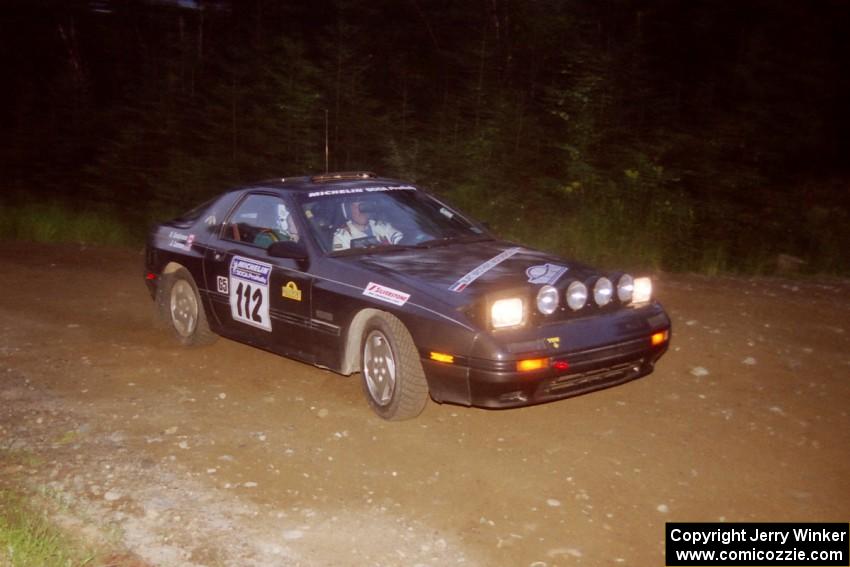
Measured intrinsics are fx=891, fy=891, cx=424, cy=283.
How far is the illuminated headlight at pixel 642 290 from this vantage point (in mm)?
5605

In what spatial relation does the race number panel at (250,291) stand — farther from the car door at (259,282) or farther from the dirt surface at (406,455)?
the dirt surface at (406,455)

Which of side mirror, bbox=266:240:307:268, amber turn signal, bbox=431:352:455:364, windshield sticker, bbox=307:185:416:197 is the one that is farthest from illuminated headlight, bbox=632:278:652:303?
side mirror, bbox=266:240:307:268

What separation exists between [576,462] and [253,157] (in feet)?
41.9

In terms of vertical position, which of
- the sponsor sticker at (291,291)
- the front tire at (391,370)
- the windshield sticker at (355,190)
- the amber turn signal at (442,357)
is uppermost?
the windshield sticker at (355,190)

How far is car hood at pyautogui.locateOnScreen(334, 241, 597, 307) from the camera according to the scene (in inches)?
203

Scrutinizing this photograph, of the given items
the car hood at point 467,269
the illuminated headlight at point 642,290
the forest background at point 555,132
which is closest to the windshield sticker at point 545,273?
the car hood at point 467,269

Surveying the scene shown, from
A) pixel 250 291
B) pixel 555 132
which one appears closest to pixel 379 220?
pixel 250 291

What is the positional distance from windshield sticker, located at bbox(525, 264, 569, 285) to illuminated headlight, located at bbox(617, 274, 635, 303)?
0.35 m

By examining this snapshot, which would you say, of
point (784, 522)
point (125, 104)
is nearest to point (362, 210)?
point (784, 522)

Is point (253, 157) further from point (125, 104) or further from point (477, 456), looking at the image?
point (477, 456)

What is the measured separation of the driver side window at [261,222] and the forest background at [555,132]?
5.90 m

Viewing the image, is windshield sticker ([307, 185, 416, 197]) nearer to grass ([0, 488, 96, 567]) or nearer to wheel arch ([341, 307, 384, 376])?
wheel arch ([341, 307, 384, 376])

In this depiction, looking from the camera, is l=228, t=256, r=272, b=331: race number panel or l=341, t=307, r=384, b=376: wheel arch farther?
l=228, t=256, r=272, b=331: race number panel

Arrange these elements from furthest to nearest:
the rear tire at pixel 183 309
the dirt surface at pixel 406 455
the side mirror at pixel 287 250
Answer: the rear tire at pixel 183 309, the side mirror at pixel 287 250, the dirt surface at pixel 406 455
